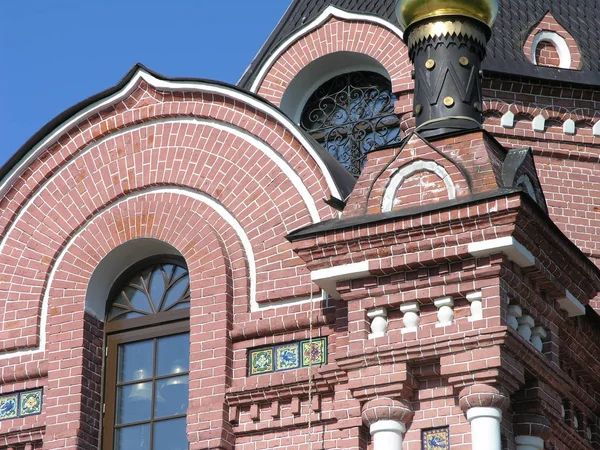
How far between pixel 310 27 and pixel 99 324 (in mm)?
5612

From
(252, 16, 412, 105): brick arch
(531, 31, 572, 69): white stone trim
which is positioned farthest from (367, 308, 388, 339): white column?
(531, 31, 572, 69): white stone trim

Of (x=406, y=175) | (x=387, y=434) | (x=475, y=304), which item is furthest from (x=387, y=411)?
→ (x=406, y=175)

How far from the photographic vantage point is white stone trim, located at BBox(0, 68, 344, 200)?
15.7 meters

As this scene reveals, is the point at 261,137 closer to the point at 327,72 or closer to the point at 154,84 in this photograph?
the point at 154,84

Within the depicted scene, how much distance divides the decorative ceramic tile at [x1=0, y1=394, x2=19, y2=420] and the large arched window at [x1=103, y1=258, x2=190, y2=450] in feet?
2.83

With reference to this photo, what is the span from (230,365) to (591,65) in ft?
23.7

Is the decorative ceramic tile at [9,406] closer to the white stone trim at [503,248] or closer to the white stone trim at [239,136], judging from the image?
the white stone trim at [239,136]

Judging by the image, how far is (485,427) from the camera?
13430mm

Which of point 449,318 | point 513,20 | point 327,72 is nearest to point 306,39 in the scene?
point 327,72

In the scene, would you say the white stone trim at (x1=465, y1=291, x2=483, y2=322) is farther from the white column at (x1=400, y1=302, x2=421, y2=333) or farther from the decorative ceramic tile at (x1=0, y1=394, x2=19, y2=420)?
the decorative ceramic tile at (x1=0, y1=394, x2=19, y2=420)

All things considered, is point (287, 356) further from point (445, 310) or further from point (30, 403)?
point (30, 403)

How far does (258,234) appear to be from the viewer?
15641 mm

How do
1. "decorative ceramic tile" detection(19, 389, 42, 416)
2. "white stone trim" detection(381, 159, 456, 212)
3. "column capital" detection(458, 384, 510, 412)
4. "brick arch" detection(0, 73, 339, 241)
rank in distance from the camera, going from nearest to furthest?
"column capital" detection(458, 384, 510, 412)
"white stone trim" detection(381, 159, 456, 212)
"brick arch" detection(0, 73, 339, 241)
"decorative ceramic tile" detection(19, 389, 42, 416)

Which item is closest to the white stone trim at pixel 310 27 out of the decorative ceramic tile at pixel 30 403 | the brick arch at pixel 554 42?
the brick arch at pixel 554 42
